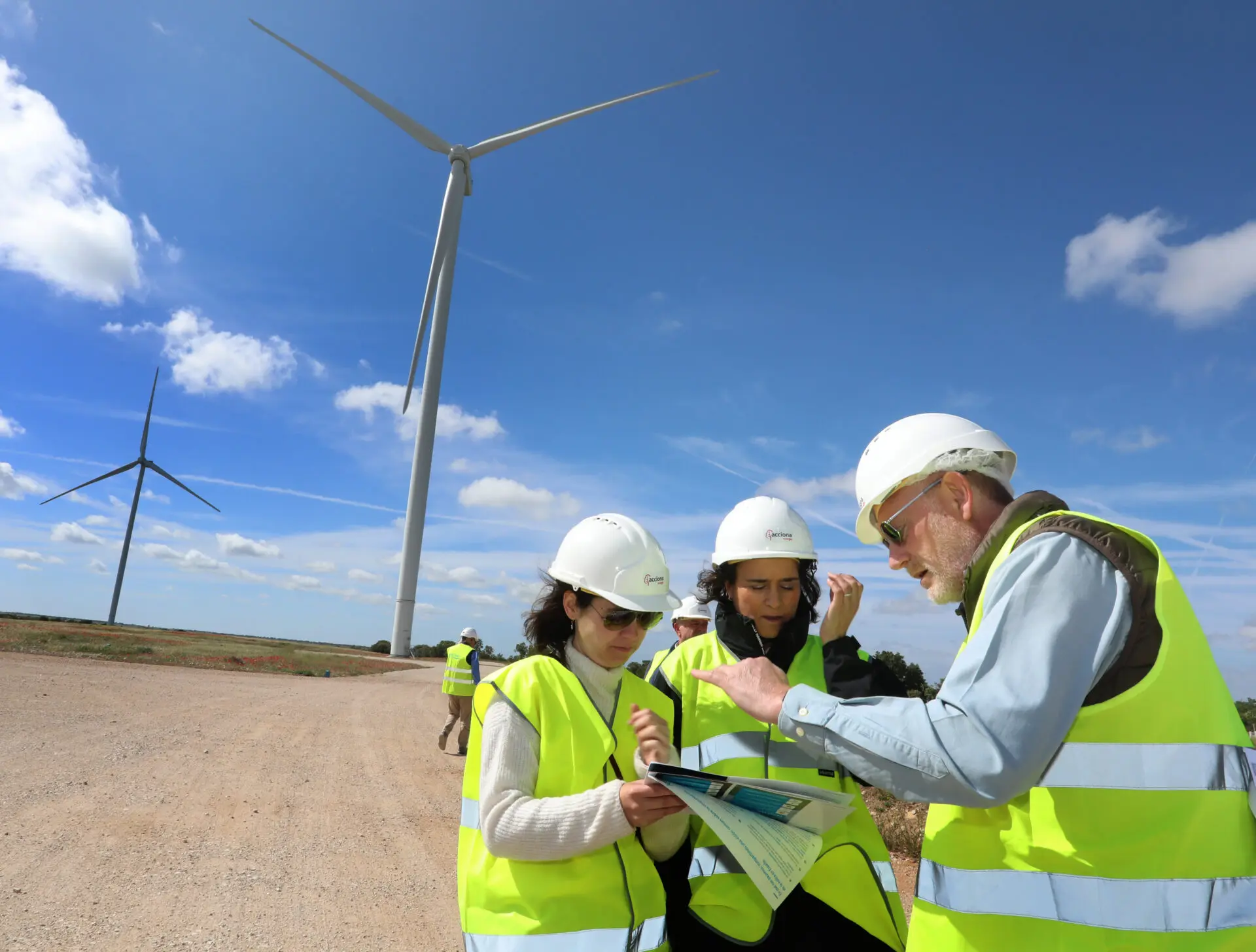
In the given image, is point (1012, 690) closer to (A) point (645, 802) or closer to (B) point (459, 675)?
(A) point (645, 802)

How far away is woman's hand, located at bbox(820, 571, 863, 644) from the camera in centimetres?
330

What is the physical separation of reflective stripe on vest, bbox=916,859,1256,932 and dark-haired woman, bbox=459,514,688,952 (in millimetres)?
949

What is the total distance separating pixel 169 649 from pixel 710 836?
46294 millimetres

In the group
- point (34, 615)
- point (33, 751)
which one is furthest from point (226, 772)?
point (34, 615)

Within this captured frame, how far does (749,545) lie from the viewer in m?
3.64

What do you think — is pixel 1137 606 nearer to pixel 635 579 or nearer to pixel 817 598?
pixel 635 579

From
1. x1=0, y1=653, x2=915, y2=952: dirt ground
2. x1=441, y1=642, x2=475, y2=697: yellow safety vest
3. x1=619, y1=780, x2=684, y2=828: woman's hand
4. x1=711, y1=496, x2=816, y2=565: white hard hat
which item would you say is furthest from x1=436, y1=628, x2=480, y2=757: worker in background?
x1=619, y1=780, x2=684, y2=828: woman's hand

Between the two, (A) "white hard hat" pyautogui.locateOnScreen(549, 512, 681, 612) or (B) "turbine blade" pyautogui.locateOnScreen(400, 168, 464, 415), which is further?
(B) "turbine blade" pyautogui.locateOnScreen(400, 168, 464, 415)

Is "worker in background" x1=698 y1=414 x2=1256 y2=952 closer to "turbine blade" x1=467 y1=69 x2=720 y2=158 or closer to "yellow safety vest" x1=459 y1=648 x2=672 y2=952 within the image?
"yellow safety vest" x1=459 y1=648 x2=672 y2=952

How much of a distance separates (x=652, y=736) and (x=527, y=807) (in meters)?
0.44

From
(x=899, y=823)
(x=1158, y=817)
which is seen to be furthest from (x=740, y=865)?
(x=899, y=823)

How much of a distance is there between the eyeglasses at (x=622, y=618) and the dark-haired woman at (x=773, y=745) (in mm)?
327

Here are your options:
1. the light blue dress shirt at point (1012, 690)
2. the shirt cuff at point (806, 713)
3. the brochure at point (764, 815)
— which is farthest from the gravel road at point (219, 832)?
the light blue dress shirt at point (1012, 690)

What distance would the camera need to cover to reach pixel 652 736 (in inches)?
99.3
